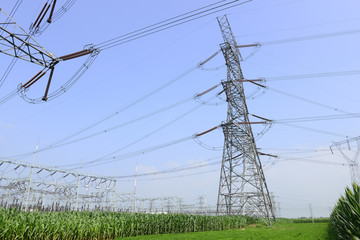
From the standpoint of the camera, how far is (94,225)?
13.8 metres

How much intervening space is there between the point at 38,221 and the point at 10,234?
1.24m

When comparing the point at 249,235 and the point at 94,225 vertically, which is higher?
the point at 94,225

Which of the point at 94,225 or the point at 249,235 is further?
the point at 249,235

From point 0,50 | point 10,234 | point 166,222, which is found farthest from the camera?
point 166,222

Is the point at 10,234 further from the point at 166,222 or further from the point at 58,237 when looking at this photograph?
the point at 166,222

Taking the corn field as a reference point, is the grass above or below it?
below

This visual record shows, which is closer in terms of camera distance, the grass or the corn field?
the corn field

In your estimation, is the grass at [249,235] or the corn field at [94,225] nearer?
the corn field at [94,225]

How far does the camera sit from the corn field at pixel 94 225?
10845mm

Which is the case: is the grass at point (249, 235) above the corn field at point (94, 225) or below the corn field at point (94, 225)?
below

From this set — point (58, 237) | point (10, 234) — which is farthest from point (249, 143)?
point (10, 234)

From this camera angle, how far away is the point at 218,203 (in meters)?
27.9

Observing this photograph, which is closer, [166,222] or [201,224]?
[166,222]

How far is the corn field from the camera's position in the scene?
10.8 m
